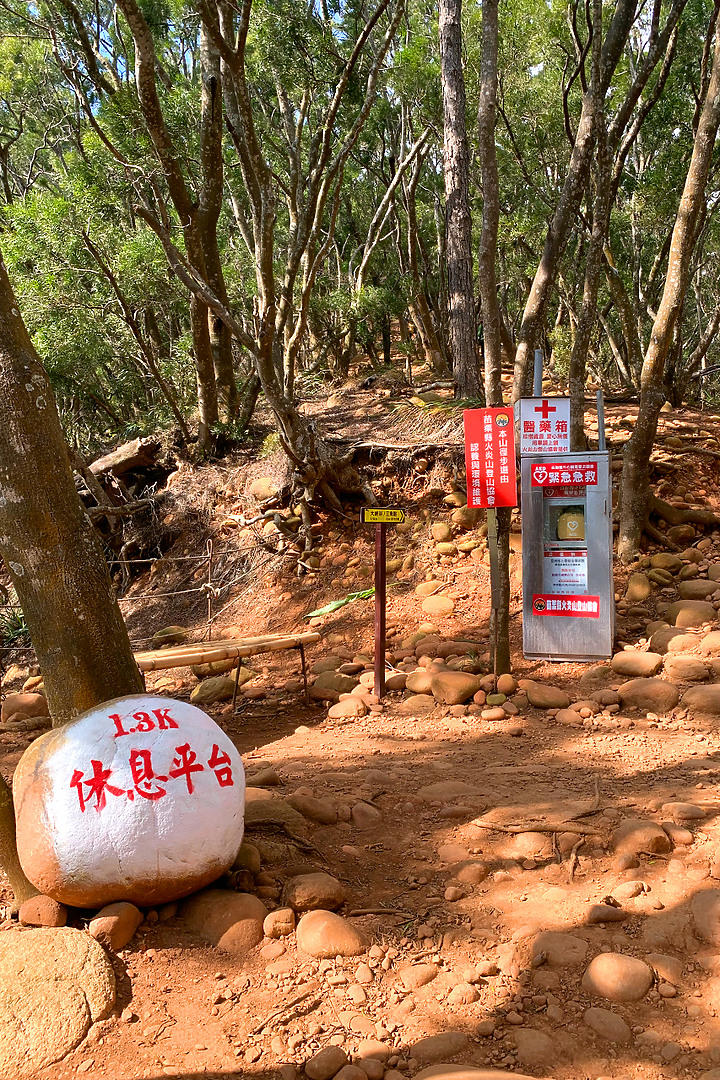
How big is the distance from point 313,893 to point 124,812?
82 cm

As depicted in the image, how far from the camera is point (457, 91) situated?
29.4 feet

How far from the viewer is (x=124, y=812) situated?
109 inches

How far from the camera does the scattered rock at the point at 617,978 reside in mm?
2518

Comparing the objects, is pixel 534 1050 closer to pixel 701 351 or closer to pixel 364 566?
pixel 364 566

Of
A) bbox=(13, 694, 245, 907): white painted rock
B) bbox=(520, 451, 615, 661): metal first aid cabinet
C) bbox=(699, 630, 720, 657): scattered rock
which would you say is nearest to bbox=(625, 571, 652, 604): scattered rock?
bbox=(520, 451, 615, 661): metal first aid cabinet

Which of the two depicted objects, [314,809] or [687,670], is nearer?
[314,809]

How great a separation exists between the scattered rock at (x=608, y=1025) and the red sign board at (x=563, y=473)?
14.3ft

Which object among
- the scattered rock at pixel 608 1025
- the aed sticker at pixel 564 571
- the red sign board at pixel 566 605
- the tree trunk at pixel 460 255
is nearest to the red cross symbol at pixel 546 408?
the aed sticker at pixel 564 571

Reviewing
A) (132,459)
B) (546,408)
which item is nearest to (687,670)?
(546,408)

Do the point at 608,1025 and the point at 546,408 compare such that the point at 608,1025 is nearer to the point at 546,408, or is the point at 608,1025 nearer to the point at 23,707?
the point at 546,408

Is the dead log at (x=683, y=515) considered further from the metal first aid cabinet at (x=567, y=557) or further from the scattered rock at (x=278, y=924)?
the scattered rock at (x=278, y=924)

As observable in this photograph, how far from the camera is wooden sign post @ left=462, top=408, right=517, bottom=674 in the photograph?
19.0ft

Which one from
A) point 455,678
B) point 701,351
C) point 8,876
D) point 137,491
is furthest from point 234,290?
point 8,876

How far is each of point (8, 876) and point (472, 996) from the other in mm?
1728
